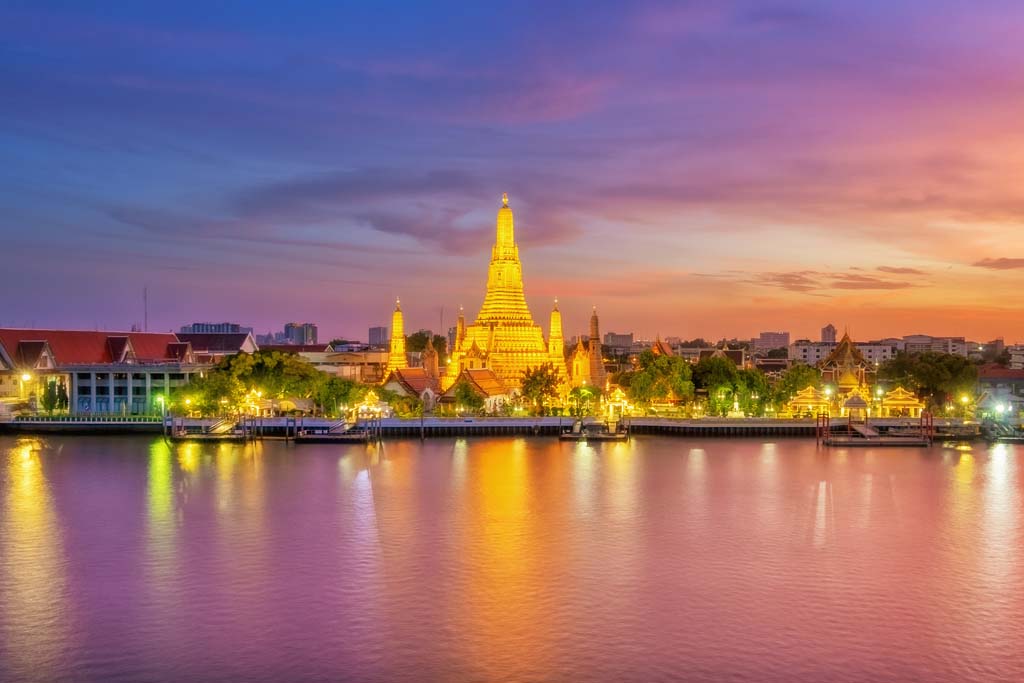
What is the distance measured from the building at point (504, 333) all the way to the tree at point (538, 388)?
4.46 m

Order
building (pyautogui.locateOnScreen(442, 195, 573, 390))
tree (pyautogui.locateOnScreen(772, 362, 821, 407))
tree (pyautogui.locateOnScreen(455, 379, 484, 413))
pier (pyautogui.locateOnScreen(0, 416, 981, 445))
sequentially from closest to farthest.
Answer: pier (pyautogui.locateOnScreen(0, 416, 981, 445)) → tree (pyautogui.locateOnScreen(455, 379, 484, 413)) → tree (pyautogui.locateOnScreen(772, 362, 821, 407)) → building (pyautogui.locateOnScreen(442, 195, 573, 390))

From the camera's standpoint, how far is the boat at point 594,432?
4394 centimetres

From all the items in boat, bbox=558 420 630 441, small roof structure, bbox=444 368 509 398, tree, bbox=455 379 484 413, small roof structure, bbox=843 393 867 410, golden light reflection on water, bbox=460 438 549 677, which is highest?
small roof structure, bbox=444 368 509 398

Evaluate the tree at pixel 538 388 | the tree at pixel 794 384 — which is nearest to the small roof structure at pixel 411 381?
the tree at pixel 538 388

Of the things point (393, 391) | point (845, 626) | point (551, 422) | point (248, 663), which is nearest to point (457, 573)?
point (248, 663)

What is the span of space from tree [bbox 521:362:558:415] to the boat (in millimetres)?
5722

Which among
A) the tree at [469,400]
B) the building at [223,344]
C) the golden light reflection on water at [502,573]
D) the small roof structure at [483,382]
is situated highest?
the building at [223,344]

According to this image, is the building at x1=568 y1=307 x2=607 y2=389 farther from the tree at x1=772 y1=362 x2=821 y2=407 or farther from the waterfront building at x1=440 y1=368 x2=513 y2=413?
the tree at x1=772 y1=362 x2=821 y2=407

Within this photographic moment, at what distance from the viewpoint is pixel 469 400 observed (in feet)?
167

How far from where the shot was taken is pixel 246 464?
3616 cm

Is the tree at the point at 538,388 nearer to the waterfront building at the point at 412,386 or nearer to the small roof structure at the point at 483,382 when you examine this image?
the small roof structure at the point at 483,382

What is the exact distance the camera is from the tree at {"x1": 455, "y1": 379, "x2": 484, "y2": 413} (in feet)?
166

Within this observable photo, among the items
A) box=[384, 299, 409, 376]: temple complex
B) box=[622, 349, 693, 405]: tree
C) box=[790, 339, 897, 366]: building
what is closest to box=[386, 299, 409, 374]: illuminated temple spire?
box=[384, 299, 409, 376]: temple complex

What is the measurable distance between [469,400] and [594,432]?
8.44 m
